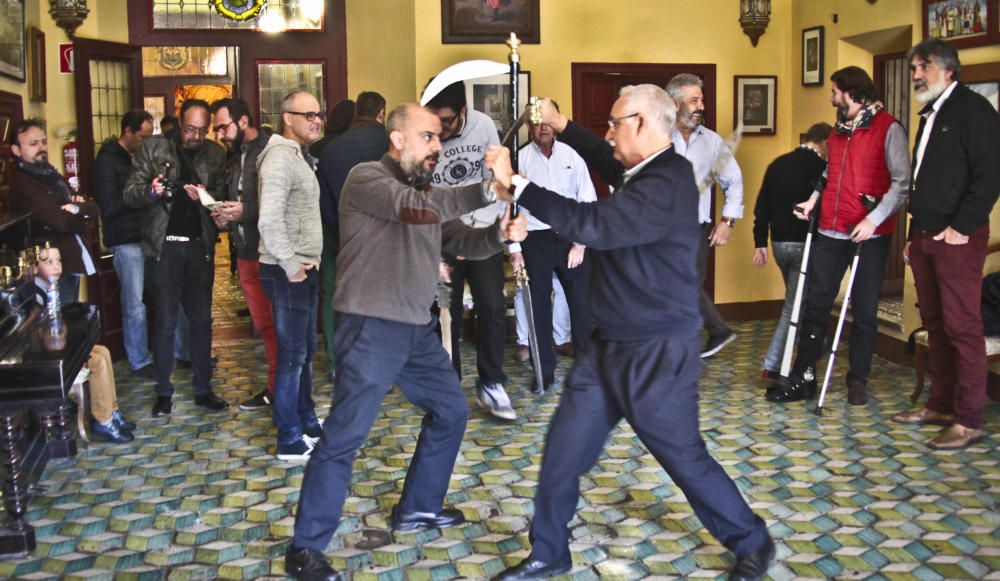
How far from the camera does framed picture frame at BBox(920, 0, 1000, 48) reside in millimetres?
6062

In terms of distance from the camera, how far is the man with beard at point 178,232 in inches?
235

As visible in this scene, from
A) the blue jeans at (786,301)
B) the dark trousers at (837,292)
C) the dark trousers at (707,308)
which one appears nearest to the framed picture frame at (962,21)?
the dark trousers at (837,292)

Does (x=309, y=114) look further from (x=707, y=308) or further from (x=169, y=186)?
(x=707, y=308)

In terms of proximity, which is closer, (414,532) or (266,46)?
(414,532)

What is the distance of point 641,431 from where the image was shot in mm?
3461

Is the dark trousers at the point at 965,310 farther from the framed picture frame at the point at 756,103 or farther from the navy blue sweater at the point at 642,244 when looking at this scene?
the framed picture frame at the point at 756,103

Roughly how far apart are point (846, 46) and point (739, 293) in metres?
2.12

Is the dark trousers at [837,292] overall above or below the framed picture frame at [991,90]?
below

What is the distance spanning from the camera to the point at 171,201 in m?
5.99

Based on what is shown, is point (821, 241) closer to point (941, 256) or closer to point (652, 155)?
point (941, 256)

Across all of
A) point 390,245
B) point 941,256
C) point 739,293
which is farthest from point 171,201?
point 739,293

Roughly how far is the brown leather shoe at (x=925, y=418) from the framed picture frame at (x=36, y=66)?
5.25 metres

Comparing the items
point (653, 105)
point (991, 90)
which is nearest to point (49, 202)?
point (653, 105)

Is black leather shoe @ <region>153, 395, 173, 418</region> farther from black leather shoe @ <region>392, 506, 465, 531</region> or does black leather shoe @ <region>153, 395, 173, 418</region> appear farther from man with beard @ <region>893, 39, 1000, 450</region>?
man with beard @ <region>893, 39, 1000, 450</region>
